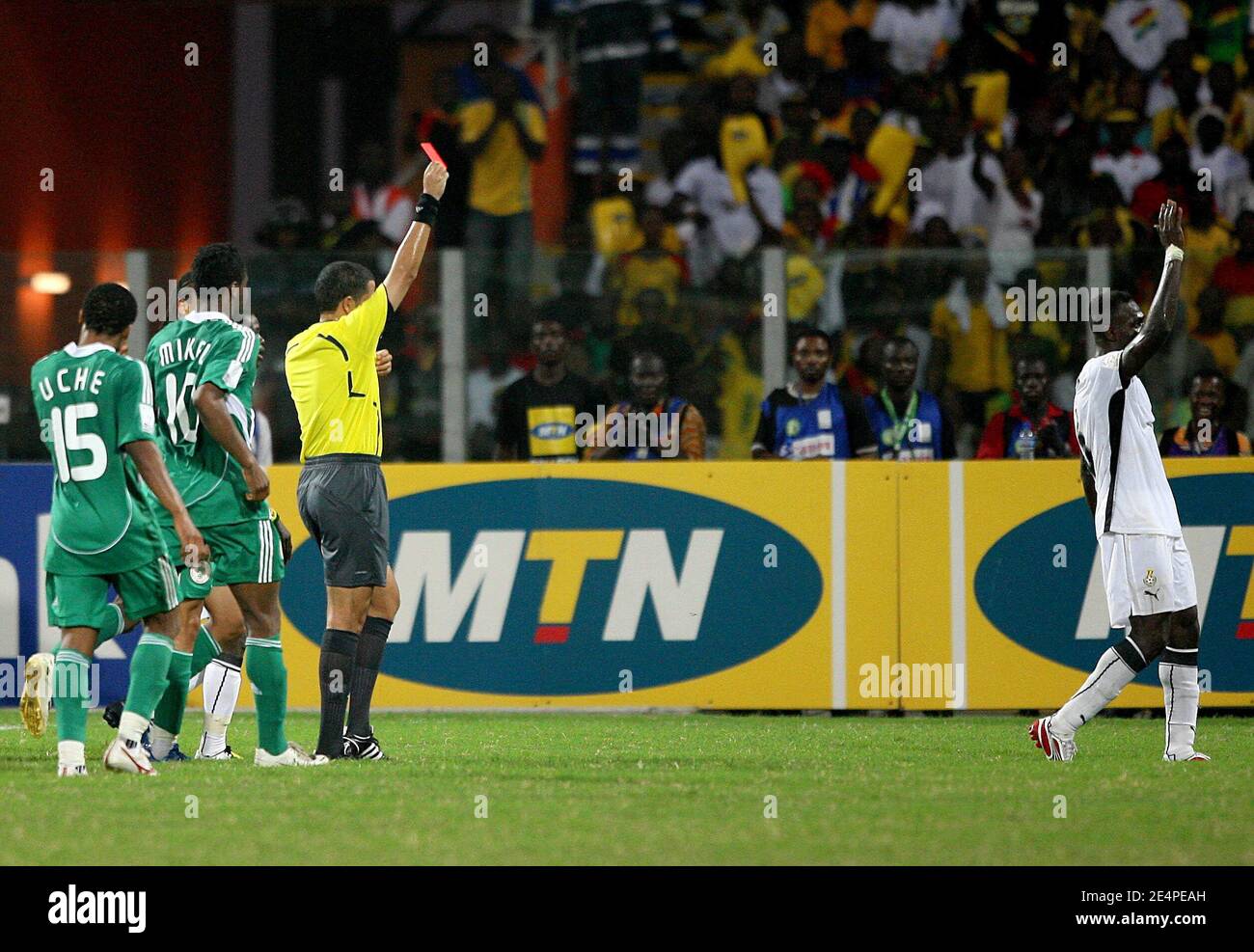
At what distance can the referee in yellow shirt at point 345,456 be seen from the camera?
8773 millimetres

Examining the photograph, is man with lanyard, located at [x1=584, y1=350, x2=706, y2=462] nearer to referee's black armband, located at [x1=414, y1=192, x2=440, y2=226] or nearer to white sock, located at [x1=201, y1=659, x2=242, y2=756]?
referee's black armband, located at [x1=414, y1=192, x2=440, y2=226]

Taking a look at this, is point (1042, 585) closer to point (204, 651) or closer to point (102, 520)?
point (204, 651)

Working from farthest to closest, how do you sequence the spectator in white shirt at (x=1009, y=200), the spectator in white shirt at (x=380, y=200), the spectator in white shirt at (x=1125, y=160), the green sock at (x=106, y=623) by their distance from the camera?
the spectator in white shirt at (x=380, y=200) < the spectator in white shirt at (x=1125, y=160) < the spectator in white shirt at (x=1009, y=200) < the green sock at (x=106, y=623)

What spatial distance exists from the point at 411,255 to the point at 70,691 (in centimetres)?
235

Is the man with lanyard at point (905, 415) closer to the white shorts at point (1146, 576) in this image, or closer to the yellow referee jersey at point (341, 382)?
the white shorts at point (1146, 576)

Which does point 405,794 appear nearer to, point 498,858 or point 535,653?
point 498,858

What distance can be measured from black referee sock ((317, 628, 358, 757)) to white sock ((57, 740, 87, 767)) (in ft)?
3.48

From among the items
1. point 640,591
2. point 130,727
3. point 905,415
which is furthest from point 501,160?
point 130,727

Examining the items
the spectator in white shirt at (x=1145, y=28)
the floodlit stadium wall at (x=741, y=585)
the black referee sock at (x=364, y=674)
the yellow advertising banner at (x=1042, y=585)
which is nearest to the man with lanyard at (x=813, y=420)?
the floodlit stadium wall at (x=741, y=585)

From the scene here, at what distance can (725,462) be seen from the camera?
38.7 feet

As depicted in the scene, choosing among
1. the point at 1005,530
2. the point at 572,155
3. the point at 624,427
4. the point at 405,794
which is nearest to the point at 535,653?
the point at 624,427

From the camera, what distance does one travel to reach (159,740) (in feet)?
29.8
